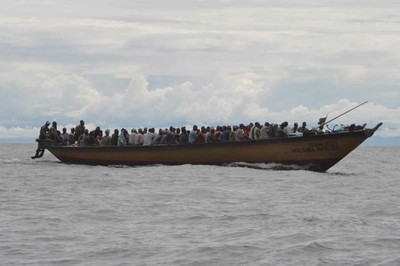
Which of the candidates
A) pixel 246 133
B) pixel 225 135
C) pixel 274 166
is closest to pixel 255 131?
pixel 246 133

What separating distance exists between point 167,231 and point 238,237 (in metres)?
1.78

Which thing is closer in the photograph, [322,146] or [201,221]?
[201,221]

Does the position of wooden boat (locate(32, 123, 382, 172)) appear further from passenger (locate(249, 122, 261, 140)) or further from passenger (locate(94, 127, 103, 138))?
passenger (locate(94, 127, 103, 138))

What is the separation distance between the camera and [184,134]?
43812 millimetres

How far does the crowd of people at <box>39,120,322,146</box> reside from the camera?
40.6m

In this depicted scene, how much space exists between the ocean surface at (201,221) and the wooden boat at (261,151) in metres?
2.18

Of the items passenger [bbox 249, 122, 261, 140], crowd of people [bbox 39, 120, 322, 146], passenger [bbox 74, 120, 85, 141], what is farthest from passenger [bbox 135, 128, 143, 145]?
passenger [bbox 249, 122, 261, 140]

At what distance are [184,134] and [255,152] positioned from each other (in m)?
5.94

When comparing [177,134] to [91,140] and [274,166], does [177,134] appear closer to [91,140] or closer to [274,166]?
[91,140]

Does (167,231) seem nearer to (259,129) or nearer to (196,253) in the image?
(196,253)

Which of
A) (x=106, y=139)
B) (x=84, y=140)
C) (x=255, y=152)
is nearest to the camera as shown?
(x=255, y=152)

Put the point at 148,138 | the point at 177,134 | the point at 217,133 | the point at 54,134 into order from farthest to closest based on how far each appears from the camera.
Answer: the point at 54,134 < the point at 177,134 < the point at 148,138 < the point at 217,133

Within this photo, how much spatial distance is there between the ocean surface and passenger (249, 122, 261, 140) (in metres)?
5.26

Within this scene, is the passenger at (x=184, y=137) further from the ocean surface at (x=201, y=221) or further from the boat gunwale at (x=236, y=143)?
the ocean surface at (x=201, y=221)
